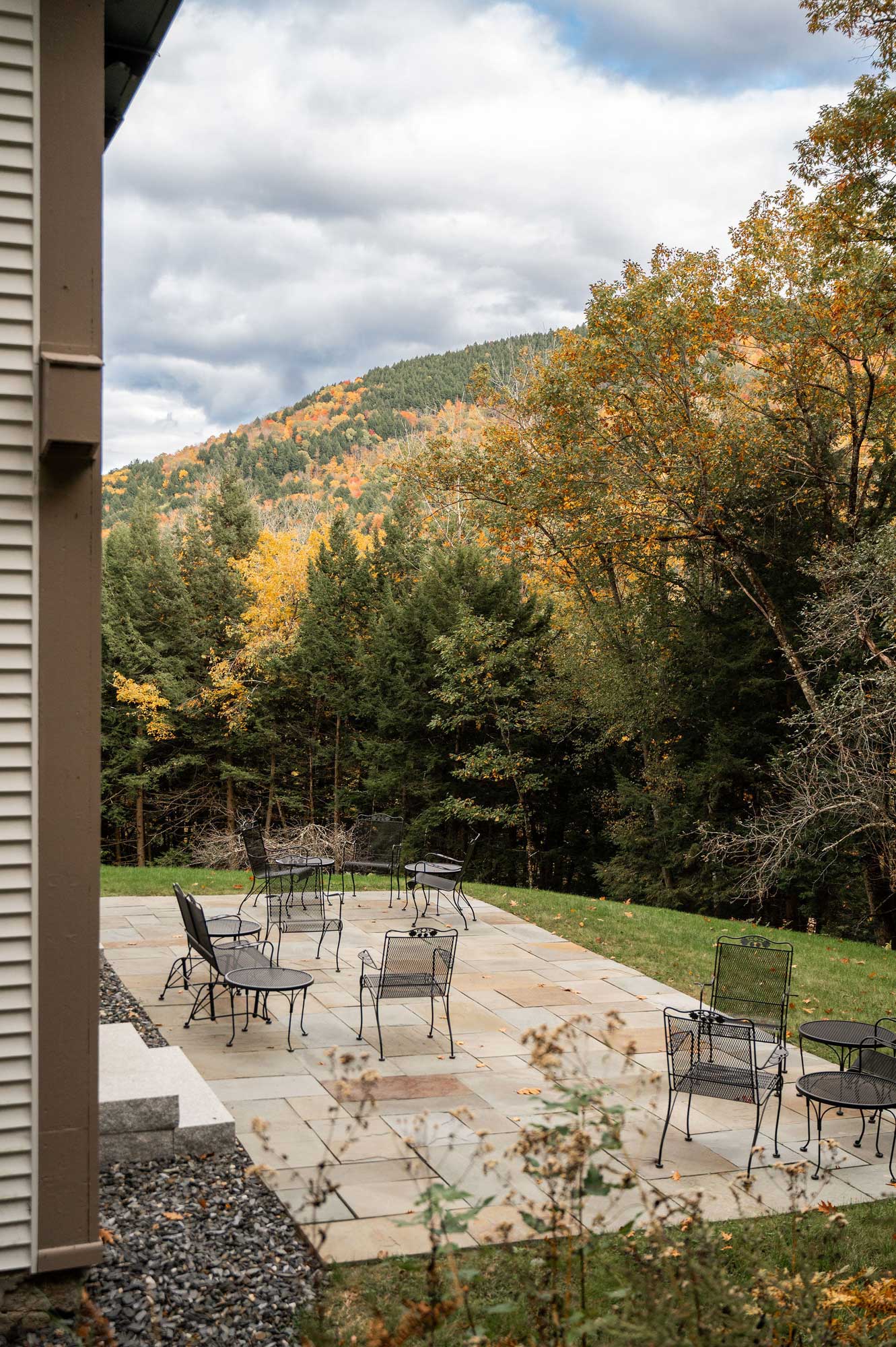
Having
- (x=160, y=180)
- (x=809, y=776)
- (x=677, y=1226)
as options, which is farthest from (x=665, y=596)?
(x=677, y=1226)

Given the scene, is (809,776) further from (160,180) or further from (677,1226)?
(160,180)

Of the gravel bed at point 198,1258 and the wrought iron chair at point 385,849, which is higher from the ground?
the wrought iron chair at point 385,849

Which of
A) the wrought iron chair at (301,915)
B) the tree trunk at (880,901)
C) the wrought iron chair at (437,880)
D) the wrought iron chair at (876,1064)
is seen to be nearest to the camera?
the wrought iron chair at (876,1064)

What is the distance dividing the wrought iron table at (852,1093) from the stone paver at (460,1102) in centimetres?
9

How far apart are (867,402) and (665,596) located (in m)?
4.78

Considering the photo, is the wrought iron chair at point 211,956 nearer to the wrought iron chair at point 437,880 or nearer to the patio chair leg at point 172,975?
the patio chair leg at point 172,975

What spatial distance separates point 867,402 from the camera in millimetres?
12875

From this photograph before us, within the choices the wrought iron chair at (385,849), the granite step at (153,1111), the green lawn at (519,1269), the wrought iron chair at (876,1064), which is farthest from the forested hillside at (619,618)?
the granite step at (153,1111)

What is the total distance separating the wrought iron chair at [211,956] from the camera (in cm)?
629

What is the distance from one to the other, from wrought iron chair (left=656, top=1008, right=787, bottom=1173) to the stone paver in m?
0.14

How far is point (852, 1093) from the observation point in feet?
15.8

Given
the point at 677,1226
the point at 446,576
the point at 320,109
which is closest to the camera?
the point at 677,1226

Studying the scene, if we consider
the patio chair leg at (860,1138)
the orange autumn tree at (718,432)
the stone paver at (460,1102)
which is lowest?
the patio chair leg at (860,1138)

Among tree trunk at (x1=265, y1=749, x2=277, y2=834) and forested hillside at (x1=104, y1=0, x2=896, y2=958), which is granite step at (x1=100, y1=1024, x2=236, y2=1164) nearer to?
forested hillside at (x1=104, y1=0, x2=896, y2=958)
